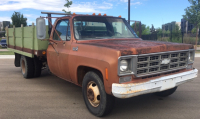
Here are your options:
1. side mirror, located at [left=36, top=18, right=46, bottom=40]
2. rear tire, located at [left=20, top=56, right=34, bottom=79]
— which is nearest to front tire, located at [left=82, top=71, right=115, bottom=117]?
side mirror, located at [left=36, top=18, right=46, bottom=40]

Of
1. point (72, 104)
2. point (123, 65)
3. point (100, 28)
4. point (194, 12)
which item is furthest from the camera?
point (194, 12)

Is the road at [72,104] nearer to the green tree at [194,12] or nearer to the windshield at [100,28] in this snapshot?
the windshield at [100,28]

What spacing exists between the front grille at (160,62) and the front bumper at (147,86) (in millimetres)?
193

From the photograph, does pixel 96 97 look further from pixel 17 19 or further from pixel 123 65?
pixel 17 19

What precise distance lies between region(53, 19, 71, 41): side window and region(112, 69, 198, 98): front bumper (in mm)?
2038

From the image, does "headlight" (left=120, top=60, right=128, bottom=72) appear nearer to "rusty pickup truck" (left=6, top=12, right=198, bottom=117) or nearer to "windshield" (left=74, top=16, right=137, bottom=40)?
"rusty pickup truck" (left=6, top=12, right=198, bottom=117)

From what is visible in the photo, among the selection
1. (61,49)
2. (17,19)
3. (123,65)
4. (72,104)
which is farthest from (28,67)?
(17,19)

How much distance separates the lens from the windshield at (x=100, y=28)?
4.78 m

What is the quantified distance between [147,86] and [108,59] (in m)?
0.82

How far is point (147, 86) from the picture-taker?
11.6 feet

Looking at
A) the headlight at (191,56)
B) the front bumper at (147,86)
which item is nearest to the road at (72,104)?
the front bumper at (147,86)

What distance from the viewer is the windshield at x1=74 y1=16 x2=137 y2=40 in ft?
15.7

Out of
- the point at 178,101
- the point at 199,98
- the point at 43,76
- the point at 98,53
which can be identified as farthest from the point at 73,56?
the point at 43,76

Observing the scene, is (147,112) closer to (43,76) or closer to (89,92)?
(89,92)
